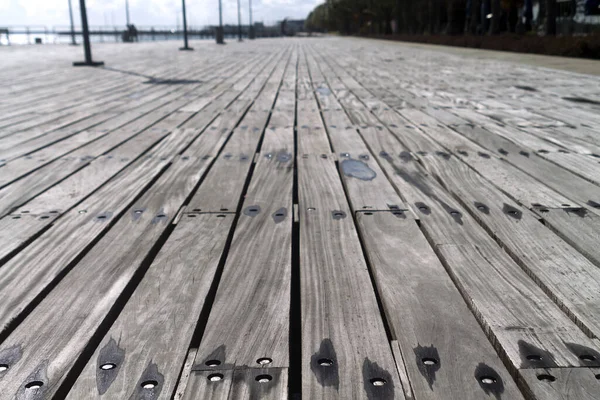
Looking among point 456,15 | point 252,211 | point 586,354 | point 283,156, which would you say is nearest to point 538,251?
point 586,354

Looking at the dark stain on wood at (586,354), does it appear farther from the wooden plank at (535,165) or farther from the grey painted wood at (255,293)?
the wooden plank at (535,165)

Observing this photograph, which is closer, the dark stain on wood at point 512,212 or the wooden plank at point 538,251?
the wooden plank at point 538,251

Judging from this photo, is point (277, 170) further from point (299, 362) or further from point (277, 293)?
→ point (299, 362)

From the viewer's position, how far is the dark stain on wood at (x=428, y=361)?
1481mm

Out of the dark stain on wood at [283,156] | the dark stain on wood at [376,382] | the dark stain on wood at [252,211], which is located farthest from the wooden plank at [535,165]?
the dark stain on wood at [376,382]

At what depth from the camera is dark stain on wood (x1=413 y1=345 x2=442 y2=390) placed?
1481 mm

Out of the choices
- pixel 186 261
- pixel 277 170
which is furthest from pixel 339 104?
pixel 186 261

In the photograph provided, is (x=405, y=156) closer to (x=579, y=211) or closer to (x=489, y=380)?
(x=579, y=211)

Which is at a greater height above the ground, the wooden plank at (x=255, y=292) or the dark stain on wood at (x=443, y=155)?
the dark stain on wood at (x=443, y=155)

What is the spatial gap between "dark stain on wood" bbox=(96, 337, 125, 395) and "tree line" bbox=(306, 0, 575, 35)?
2022 cm

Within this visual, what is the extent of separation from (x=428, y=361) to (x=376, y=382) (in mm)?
174

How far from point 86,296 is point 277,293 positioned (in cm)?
63

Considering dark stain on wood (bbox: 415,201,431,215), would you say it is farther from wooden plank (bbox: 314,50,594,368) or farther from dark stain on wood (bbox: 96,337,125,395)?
dark stain on wood (bbox: 96,337,125,395)

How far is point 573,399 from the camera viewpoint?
4.56 feet
